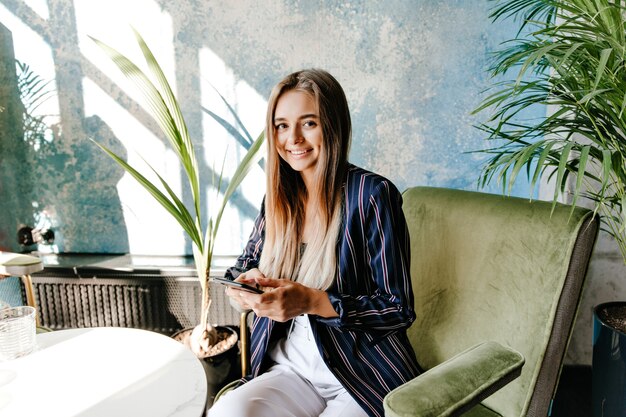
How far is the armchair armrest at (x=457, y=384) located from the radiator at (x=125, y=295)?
59.0 inches

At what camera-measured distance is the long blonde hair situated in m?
1.22

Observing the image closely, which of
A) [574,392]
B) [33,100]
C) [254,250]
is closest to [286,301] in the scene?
[254,250]

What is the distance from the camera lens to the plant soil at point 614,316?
1.41 m

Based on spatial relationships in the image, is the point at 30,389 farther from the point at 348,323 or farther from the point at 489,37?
the point at 489,37

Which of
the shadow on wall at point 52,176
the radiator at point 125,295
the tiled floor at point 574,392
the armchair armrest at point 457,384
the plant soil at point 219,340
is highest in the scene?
the shadow on wall at point 52,176

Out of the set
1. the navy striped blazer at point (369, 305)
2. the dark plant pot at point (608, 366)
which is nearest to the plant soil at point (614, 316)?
the dark plant pot at point (608, 366)

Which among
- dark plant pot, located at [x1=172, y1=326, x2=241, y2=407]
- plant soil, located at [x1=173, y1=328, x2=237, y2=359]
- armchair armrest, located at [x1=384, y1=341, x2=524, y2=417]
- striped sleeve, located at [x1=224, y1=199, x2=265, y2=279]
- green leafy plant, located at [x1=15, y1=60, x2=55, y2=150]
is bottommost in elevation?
dark plant pot, located at [x1=172, y1=326, x2=241, y2=407]

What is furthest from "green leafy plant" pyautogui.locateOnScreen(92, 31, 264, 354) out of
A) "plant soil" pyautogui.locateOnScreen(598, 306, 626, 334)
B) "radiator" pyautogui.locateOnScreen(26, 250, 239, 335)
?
"plant soil" pyautogui.locateOnScreen(598, 306, 626, 334)

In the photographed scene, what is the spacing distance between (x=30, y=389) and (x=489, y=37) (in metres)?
2.17

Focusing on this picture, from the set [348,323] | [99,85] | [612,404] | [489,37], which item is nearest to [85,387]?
[348,323]

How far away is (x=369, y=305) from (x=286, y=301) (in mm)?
219

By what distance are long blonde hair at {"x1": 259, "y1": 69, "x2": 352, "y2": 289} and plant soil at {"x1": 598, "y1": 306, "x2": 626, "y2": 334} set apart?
945 mm

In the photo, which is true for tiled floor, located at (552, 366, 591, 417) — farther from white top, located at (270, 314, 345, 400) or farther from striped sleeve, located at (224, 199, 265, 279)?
striped sleeve, located at (224, 199, 265, 279)

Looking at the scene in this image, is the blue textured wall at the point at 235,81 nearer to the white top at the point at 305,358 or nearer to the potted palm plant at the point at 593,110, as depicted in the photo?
the potted palm plant at the point at 593,110
